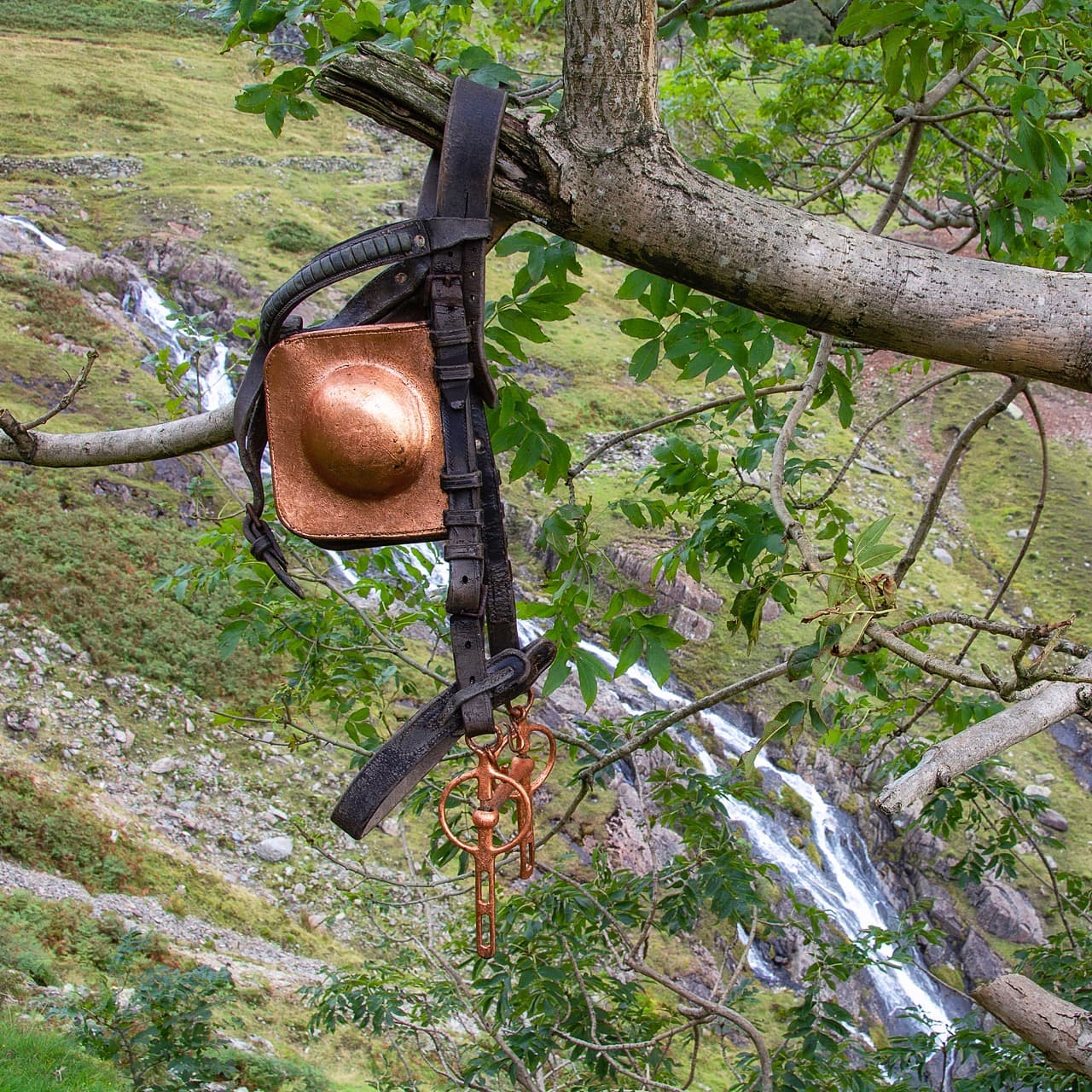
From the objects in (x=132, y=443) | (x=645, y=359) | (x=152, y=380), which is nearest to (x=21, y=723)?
(x=152, y=380)

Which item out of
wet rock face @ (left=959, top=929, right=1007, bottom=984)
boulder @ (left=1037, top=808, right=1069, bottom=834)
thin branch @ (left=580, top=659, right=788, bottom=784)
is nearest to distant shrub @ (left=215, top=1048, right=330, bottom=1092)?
thin branch @ (left=580, top=659, right=788, bottom=784)

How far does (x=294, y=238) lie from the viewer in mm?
15797

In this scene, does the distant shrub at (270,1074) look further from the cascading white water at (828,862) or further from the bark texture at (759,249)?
the bark texture at (759,249)

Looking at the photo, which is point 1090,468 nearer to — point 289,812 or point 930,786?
point 289,812

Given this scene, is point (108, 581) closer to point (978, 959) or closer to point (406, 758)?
point (978, 959)

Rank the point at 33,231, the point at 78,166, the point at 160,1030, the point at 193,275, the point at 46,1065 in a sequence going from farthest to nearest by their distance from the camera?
the point at 78,166 < the point at 193,275 < the point at 33,231 < the point at 46,1065 < the point at 160,1030

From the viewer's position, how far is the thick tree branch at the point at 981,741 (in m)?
1.24

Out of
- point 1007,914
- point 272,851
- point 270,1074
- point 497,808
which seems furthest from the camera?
point 1007,914

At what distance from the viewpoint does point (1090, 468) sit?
52.3ft

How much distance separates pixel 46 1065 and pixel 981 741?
470cm

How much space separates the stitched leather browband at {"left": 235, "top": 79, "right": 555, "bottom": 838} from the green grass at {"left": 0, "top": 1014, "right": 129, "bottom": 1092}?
385 centimetres

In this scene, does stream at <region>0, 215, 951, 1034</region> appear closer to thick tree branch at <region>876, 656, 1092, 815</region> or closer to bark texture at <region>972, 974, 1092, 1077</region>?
bark texture at <region>972, 974, 1092, 1077</region>

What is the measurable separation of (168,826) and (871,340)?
8.22m

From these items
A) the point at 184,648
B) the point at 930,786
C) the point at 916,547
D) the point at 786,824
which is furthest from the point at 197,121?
the point at 930,786
